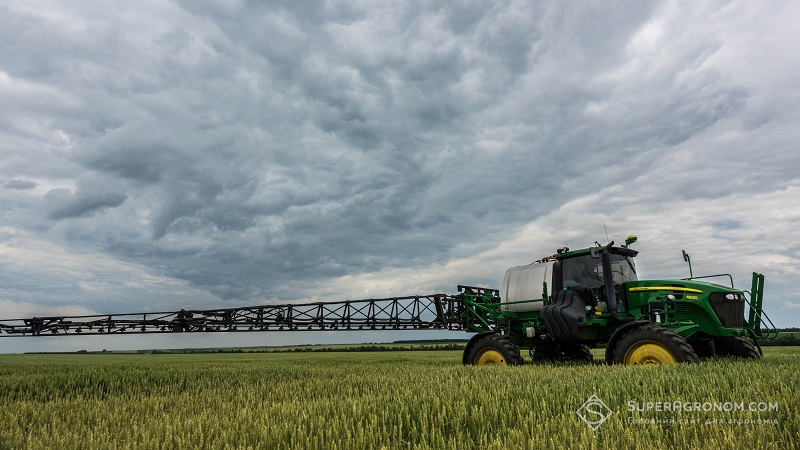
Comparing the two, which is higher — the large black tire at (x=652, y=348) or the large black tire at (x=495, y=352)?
the large black tire at (x=652, y=348)

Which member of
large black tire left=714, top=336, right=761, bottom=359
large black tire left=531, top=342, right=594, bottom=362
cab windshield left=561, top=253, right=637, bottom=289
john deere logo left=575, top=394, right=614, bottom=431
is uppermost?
cab windshield left=561, top=253, right=637, bottom=289

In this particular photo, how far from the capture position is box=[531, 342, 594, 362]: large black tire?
12.8m

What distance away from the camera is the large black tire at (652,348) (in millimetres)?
8688

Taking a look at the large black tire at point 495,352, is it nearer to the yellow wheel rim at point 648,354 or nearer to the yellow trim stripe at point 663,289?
the yellow wheel rim at point 648,354

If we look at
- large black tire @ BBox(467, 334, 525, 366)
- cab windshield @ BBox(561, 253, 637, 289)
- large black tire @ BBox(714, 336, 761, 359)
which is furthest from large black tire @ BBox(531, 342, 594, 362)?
large black tire @ BBox(714, 336, 761, 359)

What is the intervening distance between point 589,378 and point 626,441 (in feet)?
11.8

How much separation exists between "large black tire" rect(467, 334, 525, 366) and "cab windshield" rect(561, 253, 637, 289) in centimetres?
218

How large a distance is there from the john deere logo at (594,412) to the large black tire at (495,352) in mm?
6166

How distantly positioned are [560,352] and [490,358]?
2.45 m

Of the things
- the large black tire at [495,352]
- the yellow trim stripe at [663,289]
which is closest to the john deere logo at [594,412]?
the large black tire at [495,352]

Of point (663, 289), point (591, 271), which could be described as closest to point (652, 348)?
point (663, 289)

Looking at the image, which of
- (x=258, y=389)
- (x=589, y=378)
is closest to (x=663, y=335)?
(x=589, y=378)

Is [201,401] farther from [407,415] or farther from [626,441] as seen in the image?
[626,441]

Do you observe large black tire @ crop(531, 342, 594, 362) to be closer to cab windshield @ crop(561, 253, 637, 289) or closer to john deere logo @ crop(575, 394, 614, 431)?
cab windshield @ crop(561, 253, 637, 289)
